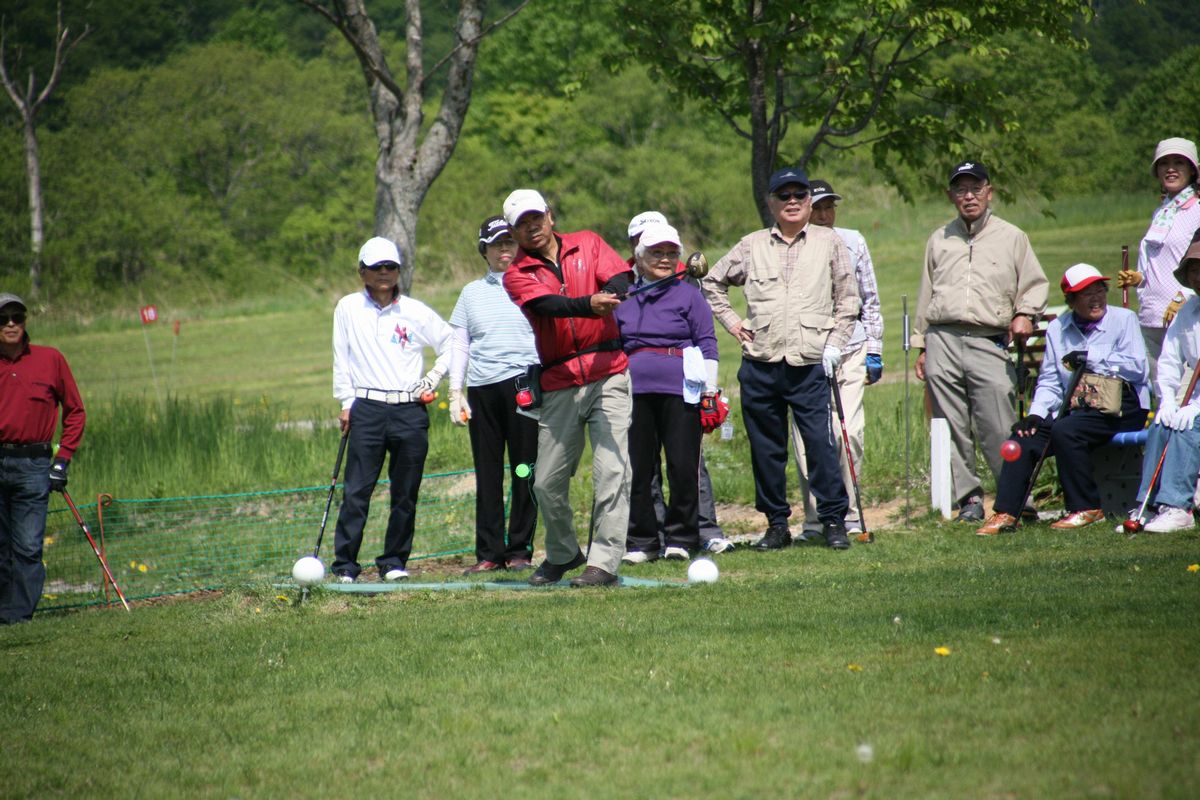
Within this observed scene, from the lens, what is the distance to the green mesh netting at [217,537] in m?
11.2

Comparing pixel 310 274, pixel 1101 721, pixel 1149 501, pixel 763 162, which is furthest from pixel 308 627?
pixel 310 274

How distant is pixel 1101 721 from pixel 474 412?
Result: 5.70 m

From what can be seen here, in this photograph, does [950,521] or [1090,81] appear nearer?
[950,521]

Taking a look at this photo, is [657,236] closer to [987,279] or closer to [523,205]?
[523,205]

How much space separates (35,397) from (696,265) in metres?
4.30

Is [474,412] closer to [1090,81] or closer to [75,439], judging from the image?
[75,439]

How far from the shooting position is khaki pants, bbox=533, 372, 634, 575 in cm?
766

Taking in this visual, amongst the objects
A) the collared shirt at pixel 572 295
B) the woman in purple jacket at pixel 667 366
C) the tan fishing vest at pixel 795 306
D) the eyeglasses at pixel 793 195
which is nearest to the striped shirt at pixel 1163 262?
the tan fishing vest at pixel 795 306

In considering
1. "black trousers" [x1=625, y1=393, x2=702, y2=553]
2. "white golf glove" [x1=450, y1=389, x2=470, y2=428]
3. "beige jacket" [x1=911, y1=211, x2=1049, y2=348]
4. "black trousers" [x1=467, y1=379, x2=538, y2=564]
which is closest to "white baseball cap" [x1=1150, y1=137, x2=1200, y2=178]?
"beige jacket" [x1=911, y1=211, x2=1049, y2=348]

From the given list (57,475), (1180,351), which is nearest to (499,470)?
(57,475)

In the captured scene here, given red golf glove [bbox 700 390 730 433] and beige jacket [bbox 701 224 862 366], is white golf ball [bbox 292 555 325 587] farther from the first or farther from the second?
beige jacket [bbox 701 224 862 366]

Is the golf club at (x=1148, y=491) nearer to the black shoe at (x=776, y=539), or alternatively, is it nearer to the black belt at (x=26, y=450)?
the black shoe at (x=776, y=539)

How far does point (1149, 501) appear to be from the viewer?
28.0ft

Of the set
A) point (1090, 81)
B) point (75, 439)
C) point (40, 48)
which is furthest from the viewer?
point (40, 48)
